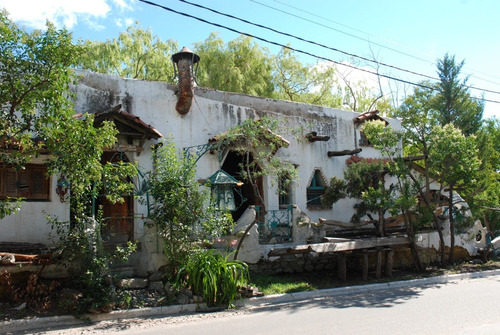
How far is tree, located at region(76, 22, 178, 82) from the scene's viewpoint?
2623 centimetres

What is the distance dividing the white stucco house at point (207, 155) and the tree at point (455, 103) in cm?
959

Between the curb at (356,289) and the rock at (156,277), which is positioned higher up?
the rock at (156,277)

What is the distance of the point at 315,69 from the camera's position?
3053cm

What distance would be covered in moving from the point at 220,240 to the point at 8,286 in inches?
191

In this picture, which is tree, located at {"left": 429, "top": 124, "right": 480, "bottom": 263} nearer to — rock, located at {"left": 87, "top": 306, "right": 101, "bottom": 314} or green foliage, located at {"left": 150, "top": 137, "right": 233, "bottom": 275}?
green foliage, located at {"left": 150, "top": 137, "right": 233, "bottom": 275}

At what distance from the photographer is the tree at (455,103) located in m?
25.4

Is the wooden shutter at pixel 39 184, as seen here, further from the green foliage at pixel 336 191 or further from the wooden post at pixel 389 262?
the wooden post at pixel 389 262

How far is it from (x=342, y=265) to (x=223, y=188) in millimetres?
4200

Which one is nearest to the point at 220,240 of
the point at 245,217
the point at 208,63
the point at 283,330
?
the point at 245,217

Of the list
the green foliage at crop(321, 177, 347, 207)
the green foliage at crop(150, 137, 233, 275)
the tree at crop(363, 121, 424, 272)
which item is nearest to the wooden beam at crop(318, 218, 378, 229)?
the green foliage at crop(321, 177, 347, 207)

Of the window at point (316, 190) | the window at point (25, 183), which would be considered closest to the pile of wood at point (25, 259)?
the window at point (25, 183)

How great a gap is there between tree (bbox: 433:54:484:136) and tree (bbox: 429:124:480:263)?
497 inches

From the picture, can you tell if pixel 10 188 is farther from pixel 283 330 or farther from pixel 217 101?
pixel 283 330

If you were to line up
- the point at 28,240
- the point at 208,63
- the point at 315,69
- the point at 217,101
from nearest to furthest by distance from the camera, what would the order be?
the point at 28,240 < the point at 217,101 < the point at 208,63 < the point at 315,69
